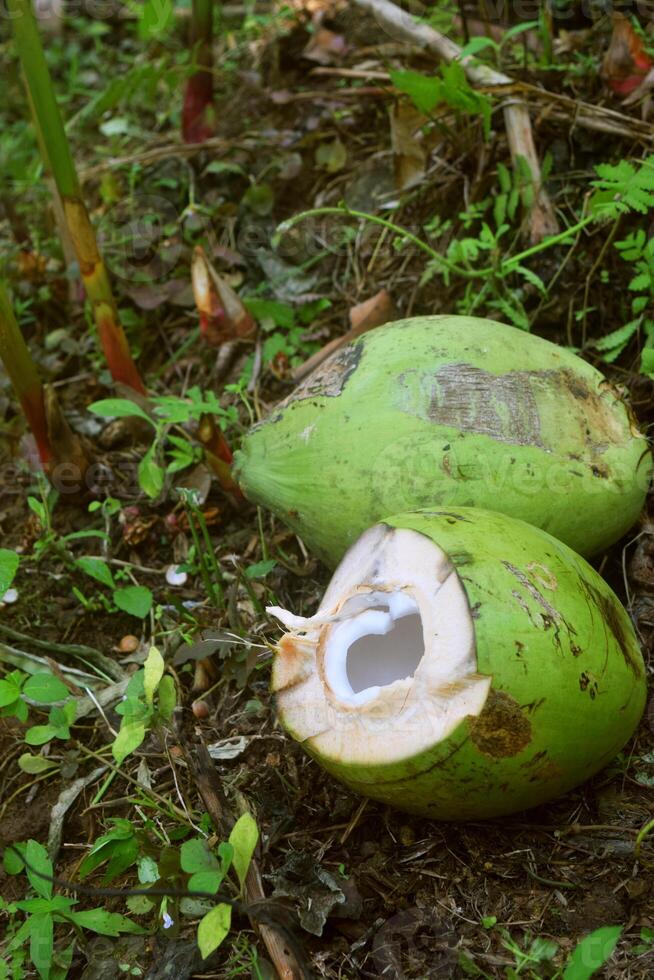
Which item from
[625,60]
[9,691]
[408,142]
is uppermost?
[625,60]

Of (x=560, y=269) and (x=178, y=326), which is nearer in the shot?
(x=560, y=269)

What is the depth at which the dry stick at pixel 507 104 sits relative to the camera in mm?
2348

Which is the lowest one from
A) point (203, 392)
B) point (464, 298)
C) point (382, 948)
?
point (382, 948)

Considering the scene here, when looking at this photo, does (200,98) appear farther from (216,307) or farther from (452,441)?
(452,441)

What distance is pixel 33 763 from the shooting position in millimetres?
1774

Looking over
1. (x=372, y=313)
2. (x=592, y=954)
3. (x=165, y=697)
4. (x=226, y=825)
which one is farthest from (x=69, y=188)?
(x=592, y=954)

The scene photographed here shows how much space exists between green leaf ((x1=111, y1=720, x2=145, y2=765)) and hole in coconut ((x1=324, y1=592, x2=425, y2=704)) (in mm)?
359

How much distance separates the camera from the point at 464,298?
236 cm

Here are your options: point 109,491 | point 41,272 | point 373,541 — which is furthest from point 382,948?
point 41,272

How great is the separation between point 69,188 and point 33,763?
1.29 m

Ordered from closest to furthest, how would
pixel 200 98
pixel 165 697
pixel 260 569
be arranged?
pixel 165 697 < pixel 260 569 < pixel 200 98

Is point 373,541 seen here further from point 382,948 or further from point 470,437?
point 382,948

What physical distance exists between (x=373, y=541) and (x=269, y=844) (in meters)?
0.56

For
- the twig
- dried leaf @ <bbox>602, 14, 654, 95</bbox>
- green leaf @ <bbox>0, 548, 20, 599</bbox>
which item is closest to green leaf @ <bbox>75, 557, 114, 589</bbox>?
the twig
